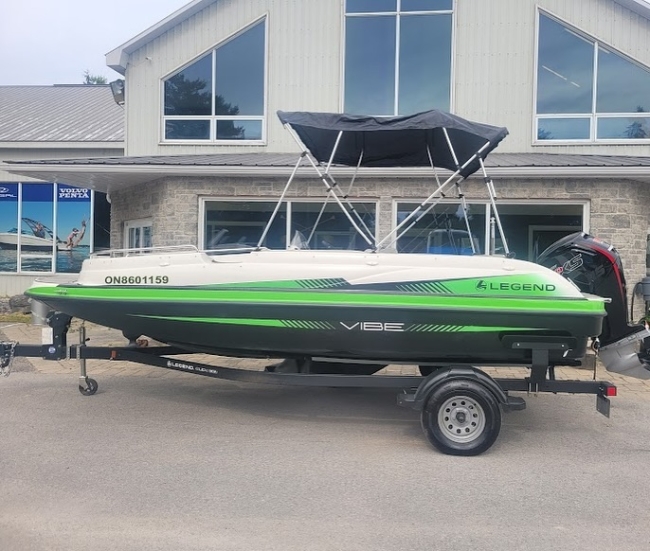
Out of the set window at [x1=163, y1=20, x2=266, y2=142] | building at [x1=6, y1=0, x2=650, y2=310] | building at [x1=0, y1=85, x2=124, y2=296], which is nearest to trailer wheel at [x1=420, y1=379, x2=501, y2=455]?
building at [x1=6, y1=0, x2=650, y2=310]

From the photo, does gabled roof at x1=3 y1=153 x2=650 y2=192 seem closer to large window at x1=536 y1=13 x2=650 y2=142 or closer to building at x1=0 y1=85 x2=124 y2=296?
large window at x1=536 y1=13 x2=650 y2=142

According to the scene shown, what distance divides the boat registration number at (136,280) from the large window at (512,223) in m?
4.87

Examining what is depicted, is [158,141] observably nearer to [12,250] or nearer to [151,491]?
[12,250]

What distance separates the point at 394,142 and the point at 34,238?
1240 cm

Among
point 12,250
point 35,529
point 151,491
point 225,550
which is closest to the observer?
point 225,550

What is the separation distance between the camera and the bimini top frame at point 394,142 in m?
5.36

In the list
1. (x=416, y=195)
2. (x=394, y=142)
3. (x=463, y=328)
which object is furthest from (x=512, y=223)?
(x=463, y=328)

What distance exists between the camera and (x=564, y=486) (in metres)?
4.26

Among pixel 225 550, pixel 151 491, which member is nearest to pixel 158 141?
pixel 151 491

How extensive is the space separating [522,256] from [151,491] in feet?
26.0

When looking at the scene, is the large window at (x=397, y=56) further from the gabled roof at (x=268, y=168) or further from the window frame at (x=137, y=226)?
the window frame at (x=137, y=226)

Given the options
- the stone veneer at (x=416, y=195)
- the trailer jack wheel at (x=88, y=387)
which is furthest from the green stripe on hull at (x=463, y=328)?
the stone veneer at (x=416, y=195)

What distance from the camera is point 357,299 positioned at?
4859 mm

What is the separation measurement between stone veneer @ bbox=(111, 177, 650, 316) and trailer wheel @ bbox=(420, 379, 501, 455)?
540cm
